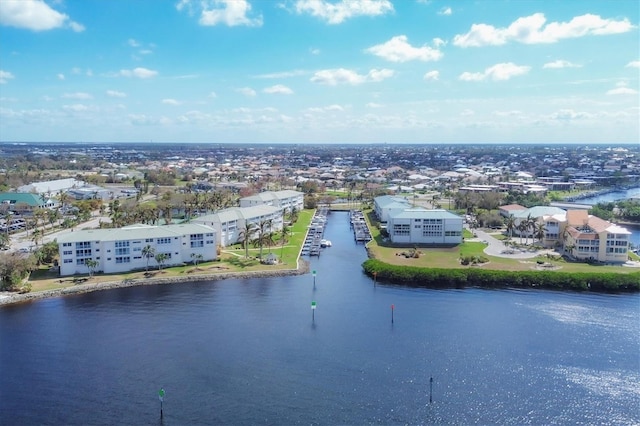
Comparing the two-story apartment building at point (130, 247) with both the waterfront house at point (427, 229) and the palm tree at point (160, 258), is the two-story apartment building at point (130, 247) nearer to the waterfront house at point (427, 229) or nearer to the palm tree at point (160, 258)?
the palm tree at point (160, 258)

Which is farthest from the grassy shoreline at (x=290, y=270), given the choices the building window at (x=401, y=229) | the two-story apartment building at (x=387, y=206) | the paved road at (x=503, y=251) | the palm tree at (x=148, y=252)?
the two-story apartment building at (x=387, y=206)

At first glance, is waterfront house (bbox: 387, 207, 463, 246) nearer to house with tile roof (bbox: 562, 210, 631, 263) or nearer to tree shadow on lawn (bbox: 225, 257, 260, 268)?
house with tile roof (bbox: 562, 210, 631, 263)

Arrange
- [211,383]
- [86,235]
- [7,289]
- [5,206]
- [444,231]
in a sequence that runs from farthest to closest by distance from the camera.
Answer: [5,206]
[444,231]
[86,235]
[7,289]
[211,383]

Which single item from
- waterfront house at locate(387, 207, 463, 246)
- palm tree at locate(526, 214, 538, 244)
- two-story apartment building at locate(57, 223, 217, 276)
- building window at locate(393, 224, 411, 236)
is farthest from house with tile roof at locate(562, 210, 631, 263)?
two-story apartment building at locate(57, 223, 217, 276)

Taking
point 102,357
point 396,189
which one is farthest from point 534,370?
point 396,189

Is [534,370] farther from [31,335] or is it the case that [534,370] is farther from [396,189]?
[396,189]

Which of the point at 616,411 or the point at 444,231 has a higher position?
the point at 444,231
